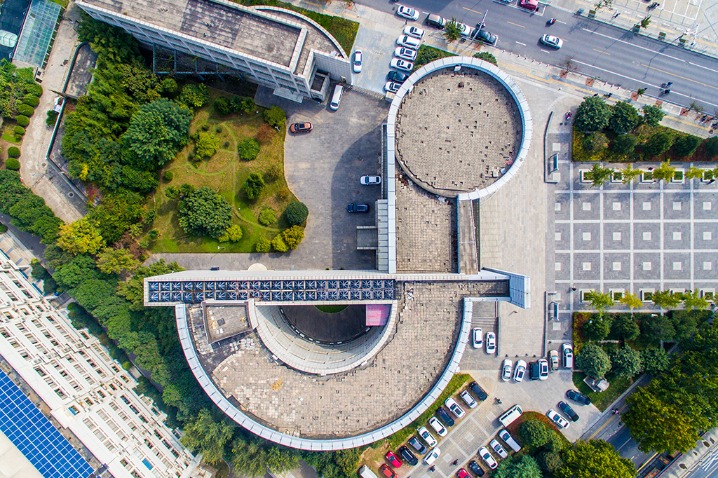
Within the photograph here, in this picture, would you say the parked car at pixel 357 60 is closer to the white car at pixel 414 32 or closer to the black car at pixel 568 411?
the white car at pixel 414 32

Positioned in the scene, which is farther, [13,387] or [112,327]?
[112,327]

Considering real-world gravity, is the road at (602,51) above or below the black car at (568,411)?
above

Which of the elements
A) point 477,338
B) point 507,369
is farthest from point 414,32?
point 507,369

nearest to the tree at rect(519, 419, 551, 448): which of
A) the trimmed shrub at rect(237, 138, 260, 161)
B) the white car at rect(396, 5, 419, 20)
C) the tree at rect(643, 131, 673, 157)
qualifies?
the tree at rect(643, 131, 673, 157)

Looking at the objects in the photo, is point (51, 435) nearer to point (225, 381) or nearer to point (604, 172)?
point (225, 381)

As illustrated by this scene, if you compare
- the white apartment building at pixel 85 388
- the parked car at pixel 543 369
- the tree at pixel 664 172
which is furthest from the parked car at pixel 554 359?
the white apartment building at pixel 85 388

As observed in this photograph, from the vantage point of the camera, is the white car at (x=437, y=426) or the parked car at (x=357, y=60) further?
the parked car at (x=357, y=60)

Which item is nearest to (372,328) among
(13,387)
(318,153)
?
(318,153)
